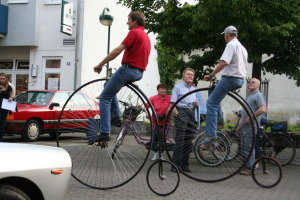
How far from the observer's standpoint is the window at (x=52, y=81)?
23203 mm

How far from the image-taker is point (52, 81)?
76.5ft

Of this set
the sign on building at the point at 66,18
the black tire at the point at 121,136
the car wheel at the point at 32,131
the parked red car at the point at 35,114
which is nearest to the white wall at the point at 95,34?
the sign on building at the point at 66,18

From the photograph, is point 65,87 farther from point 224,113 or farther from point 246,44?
point 224,113

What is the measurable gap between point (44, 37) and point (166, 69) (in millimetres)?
7874

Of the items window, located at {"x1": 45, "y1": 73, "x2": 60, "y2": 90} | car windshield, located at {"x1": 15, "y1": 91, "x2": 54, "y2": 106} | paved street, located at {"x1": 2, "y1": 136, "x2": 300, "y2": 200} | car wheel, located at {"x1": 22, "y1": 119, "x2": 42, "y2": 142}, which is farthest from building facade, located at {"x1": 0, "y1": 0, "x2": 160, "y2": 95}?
paved street, located at {"x1": 2, "y1": 136, "x2": 300, "y2": 200}

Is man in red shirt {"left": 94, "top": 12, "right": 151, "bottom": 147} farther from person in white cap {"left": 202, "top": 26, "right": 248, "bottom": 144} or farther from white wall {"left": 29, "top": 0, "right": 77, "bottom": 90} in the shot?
white wall {"left": 29, "top": 0, "right": 77, "bottom": 90}

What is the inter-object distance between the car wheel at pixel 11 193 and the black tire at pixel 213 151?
2885mm

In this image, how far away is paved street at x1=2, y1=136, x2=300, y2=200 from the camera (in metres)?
6.99

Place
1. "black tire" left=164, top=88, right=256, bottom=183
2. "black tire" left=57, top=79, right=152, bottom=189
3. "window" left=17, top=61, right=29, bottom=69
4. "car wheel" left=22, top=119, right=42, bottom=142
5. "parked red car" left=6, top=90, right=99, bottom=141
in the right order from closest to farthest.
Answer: "black tire" left=164, top=88, right=256, bottom=183
"black tire" left=57, top=79, right=152, bottom=189
"parked red car" left=6, top=90, right=99, bottom=141
"car wheel" left=22, top=119, right=42, bottom=142
"window" left=17, top=61, right=29, bottom=69

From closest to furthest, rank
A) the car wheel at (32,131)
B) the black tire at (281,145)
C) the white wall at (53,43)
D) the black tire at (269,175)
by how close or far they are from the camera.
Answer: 1. the black tire at (269,175)
2. the black tire at (281,145)
3. the car wheel at (32,131)
4. the white wall at (53,43)

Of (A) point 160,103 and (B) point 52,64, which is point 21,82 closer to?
(B) point 52,64

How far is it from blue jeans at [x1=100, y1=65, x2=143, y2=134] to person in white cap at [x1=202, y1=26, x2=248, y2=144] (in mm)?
1019

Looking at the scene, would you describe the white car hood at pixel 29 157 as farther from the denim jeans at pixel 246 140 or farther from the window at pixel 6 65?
the window at pixel 6 65

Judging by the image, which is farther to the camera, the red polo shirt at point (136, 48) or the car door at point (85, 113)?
the car door at point (85, 113)
